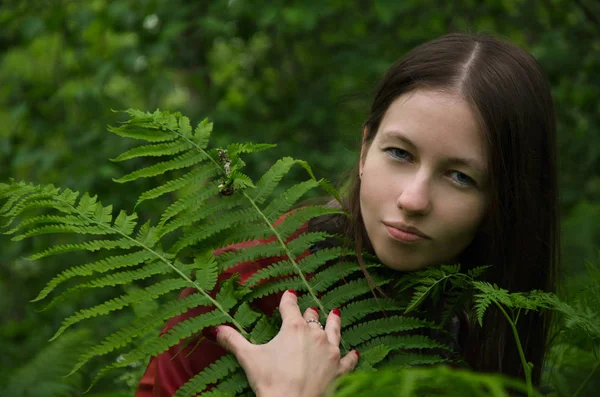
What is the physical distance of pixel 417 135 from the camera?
1657 millimetres

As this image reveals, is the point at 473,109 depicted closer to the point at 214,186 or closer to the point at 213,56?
the point at 214,186

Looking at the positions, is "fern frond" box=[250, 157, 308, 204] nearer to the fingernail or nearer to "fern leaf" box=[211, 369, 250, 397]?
the fingernail

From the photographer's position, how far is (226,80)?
449 cm

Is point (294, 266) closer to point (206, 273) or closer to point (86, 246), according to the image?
point (206, 273)

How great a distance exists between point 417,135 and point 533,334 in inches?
29.1

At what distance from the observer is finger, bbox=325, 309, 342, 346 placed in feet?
5.05

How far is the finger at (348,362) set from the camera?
4.90 feet

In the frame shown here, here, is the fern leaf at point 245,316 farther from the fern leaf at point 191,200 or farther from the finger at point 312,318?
the fern leaf at point 191,200

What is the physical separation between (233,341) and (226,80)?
3.20 m

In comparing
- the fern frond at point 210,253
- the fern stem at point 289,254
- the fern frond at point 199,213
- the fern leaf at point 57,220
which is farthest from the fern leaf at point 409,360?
the fern leaf at point 57,220

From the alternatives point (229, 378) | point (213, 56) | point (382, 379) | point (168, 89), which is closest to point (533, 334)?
point (229, 378)

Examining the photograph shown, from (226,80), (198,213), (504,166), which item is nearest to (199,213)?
(198,213)

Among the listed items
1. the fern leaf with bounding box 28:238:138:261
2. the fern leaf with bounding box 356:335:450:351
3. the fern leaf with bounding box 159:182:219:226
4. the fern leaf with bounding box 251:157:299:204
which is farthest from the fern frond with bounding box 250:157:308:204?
the fern leaf with bounding box 356:335:450:351

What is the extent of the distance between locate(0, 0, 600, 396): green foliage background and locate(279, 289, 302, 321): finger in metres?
1.51
